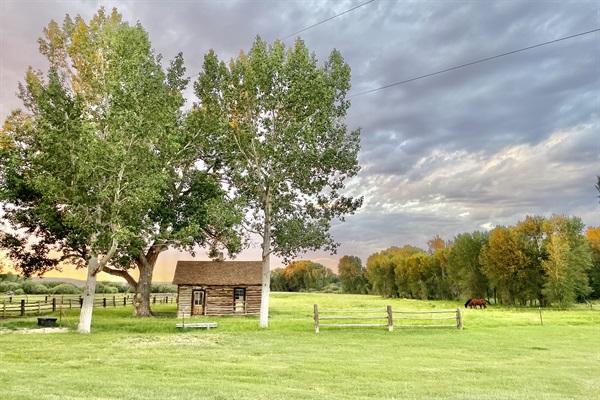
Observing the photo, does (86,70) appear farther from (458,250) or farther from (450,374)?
(458,250)

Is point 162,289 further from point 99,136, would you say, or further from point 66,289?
point 99,136

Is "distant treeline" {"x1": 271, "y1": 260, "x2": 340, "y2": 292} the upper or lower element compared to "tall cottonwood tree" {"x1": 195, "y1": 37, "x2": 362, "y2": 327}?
lower

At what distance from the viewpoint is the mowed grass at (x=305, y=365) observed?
1156 centimetres

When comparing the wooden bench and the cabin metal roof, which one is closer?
the wooden bench

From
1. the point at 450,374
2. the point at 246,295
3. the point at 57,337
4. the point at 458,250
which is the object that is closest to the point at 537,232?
the point at 458,250

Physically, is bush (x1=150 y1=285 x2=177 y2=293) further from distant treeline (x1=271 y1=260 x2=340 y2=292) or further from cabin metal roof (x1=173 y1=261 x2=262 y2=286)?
cabin metal roof (x1=173 y1=261 x2=262 y2=286)

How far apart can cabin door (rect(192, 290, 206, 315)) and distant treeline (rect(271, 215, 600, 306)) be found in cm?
1201

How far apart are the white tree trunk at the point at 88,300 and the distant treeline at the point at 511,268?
50.0 ft

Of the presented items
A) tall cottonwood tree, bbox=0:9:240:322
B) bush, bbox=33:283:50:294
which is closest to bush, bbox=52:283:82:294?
bush, bbox=33:283:50:294

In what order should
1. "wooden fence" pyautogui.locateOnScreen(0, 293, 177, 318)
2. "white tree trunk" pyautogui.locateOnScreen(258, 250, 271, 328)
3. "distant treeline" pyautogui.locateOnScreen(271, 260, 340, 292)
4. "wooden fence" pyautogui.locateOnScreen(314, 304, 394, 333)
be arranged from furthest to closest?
"distant treeline" pyautogui.locateOnScreen(271, 260, 340, 292), "wooden fence" pyautogui.locateOnScreen(0, 293, 177, 318), "white tree trunk" pyautogui.locateOnScreen(258, 250, 271, 328), "wooden fence" pyautogui.locateOnScreen(314, 304, 394, 333)

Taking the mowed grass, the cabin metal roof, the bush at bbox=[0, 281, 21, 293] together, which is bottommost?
the mowed grass

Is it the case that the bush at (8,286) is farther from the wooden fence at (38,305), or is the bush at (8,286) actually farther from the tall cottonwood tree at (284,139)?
the tall cottonwood tree at (284,139)

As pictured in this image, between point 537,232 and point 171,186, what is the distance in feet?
180

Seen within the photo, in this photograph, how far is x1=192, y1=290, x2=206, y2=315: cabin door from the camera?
140 feet
